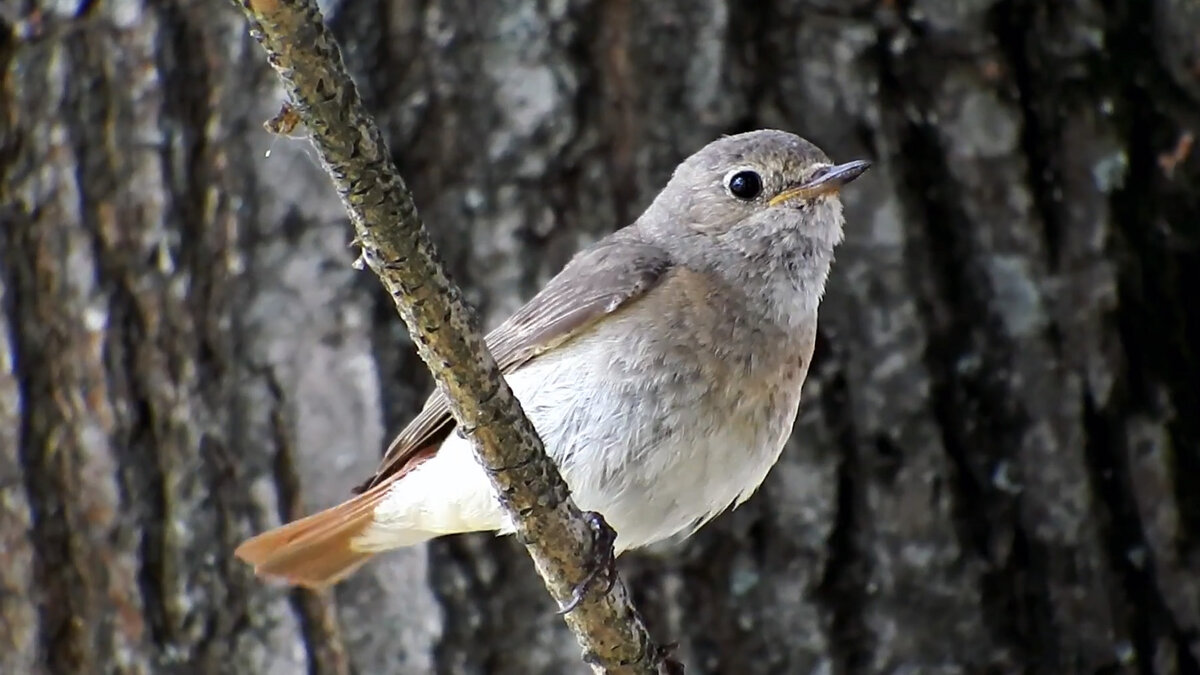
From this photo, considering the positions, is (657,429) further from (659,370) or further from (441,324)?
(441,324)

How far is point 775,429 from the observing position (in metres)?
3.53

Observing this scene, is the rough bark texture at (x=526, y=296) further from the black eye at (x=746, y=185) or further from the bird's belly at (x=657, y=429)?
the bird's belly at (x=657, y=429)

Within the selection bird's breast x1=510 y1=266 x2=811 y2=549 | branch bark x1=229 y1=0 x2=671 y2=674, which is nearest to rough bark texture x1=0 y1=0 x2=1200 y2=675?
bird's breast x1=510 y1=266 x2=811 y2=549

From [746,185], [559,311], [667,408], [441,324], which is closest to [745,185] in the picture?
[746,185]

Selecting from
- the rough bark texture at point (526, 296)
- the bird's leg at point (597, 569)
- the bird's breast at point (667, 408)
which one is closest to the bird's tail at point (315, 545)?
the rough bark texture at point (526, 296)

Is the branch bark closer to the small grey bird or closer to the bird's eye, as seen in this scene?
the small grey bird

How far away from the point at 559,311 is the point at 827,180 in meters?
0.72

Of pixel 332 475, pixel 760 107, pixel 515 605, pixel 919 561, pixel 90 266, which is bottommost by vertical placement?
pixel 919 561

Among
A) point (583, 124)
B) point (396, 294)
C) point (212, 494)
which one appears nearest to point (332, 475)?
point (212, 494)

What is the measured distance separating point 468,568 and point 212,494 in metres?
0.71

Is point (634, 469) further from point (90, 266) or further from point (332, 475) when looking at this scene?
point (90, 266)

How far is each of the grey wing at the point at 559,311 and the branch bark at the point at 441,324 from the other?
87cm

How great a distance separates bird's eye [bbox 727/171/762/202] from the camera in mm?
3889

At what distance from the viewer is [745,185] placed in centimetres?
393
